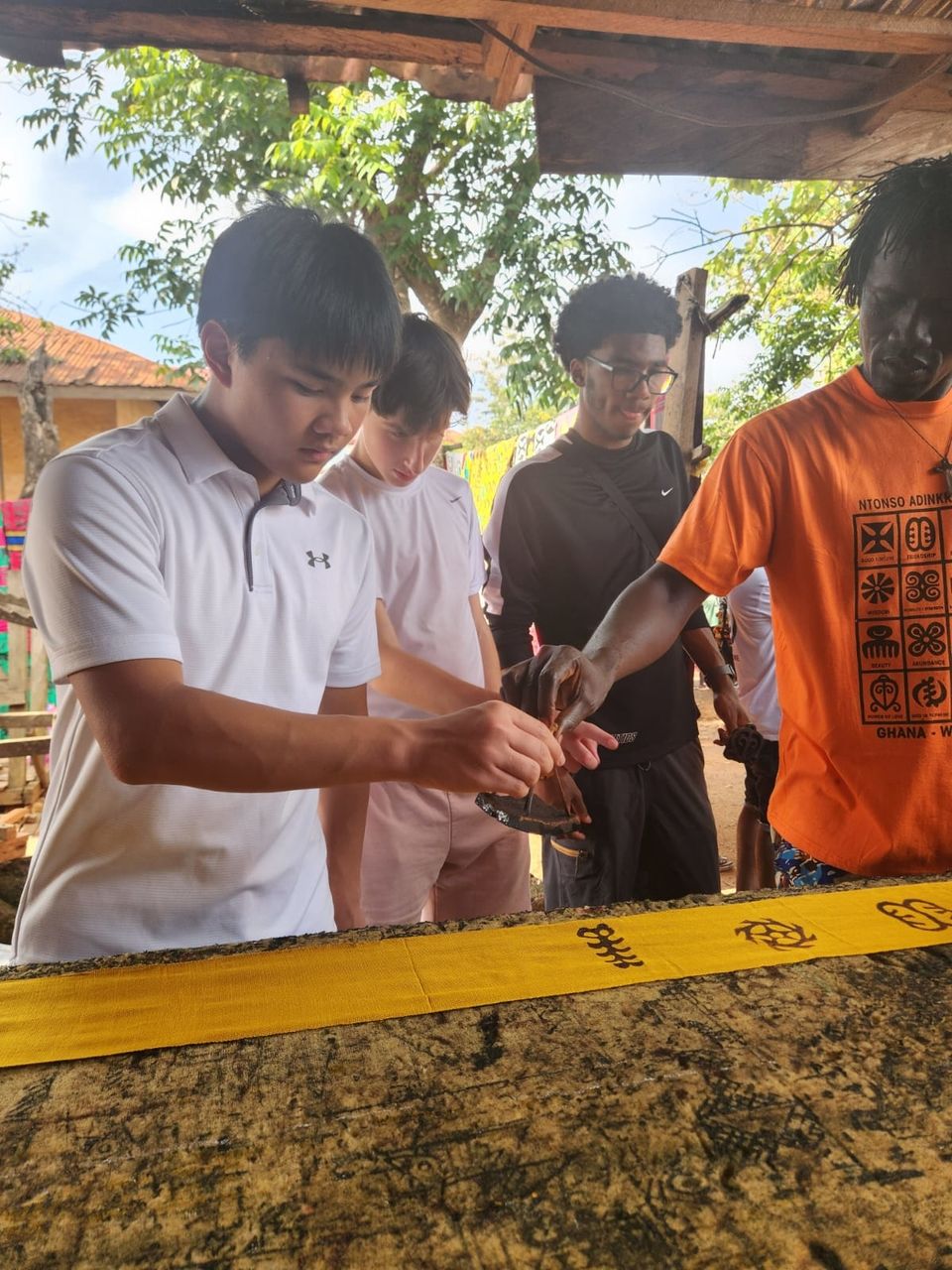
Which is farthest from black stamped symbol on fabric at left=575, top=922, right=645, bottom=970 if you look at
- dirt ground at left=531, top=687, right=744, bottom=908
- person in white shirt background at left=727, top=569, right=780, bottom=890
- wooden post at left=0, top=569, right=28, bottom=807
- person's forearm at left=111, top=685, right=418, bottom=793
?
wooden post at left=0, top=569, right=28, bottom=807

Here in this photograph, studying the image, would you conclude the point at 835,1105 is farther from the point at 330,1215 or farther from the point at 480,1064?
the point at 330,1215

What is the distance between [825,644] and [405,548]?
130 centimetres

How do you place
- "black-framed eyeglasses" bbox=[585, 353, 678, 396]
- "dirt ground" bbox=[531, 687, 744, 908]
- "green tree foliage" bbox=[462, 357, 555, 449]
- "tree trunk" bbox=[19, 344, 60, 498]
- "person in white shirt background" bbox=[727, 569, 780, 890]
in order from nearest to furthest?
"black-framed eyeglasses" bbox=[585, 353, 678, 396] < "person in white shirt background" bbox=[727, 569, 780, 890] < "dirt ground" bbox=[531, 687, 744, 908] < "tree trunk" bbox=[19, 344, 60, 498] < "green tree foliage" bbox=[462, 357, 555, 449]

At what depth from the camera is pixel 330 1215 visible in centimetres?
69

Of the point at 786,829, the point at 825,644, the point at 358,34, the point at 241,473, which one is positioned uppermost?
the point at 358,34

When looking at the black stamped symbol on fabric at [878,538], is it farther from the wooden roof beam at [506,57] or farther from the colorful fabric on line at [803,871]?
the wooden roof beam at [506,57]

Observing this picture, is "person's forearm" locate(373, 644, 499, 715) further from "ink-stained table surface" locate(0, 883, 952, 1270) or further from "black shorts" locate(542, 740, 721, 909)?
"ink-stained table surface" locate(0, 883, 952, 1270)

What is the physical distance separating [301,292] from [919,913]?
1.35m

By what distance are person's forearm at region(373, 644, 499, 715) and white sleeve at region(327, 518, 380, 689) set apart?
Result: 0.91 feet

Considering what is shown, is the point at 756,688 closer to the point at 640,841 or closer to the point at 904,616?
the point at 640,841

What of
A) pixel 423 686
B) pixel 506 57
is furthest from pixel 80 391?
pixel 423 686

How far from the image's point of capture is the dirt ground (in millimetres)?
5191

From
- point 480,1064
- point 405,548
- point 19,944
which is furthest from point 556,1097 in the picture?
point 405,548

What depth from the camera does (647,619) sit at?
175 cm
